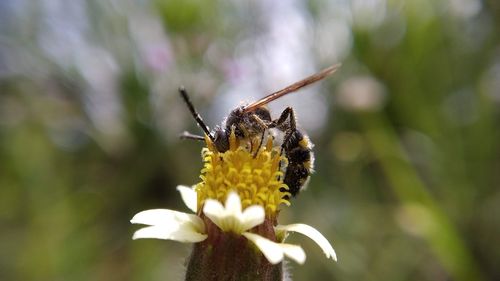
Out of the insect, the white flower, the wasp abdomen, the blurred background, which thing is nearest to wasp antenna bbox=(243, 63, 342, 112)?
the insect

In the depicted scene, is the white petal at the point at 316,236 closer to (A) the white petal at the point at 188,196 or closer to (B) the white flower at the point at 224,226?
(B) the white flower at the point at 224,226

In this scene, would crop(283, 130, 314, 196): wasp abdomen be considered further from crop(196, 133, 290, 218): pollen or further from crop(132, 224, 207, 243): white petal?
crop(132, 224, 207, 243): white petal

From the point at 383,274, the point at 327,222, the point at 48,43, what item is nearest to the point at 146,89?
the point at 48,43

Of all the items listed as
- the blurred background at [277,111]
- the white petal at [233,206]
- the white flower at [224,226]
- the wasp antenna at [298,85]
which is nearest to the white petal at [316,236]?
the white flower at [224,226]

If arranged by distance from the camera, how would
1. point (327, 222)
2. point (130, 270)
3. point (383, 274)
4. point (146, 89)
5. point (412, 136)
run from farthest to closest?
point (146, 89) → point (412, 136) → point (327, 222) → point (130, 270) → point (383, 274)

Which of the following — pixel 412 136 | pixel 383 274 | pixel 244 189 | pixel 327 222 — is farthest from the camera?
pixel 412 136

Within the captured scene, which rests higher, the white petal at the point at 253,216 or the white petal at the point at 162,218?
the white petal at the point at 162,218

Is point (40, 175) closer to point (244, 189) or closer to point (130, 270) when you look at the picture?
point (130, 270)

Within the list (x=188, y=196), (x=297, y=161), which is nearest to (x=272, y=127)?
(x=297, y=161)
